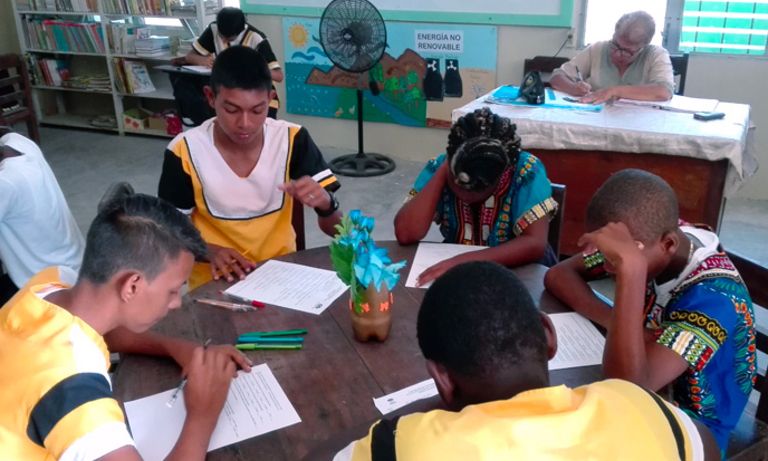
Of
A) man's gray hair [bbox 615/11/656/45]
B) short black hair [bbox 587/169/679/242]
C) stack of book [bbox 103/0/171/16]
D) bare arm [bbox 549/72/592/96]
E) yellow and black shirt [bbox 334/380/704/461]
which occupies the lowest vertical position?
bare arm [bbox 549/72/592/96]

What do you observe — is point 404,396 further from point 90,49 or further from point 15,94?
point 90,49

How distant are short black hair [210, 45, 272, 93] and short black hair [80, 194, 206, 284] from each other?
0.87m

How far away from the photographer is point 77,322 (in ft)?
3.49

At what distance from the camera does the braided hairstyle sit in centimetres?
175

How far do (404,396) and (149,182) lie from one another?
4.08 metres

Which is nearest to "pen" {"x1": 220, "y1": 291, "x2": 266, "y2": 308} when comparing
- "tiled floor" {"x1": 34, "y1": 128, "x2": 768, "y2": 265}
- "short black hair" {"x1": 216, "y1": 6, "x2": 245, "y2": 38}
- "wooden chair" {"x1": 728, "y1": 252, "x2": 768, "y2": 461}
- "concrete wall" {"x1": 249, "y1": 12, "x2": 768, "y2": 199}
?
"wooden chair" {"x1": 728, "y1": 252, "x2": 768, "y2": 461}

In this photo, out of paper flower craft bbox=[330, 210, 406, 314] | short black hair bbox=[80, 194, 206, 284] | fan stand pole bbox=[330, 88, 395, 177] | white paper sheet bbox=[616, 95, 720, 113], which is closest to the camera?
short black hair bbox=[80, 194, 206, 284]

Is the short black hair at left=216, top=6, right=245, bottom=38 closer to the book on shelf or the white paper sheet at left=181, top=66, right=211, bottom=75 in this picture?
the white paper sheet at left=181, top=66, right=211, bottom=75

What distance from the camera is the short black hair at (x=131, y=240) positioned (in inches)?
44.5

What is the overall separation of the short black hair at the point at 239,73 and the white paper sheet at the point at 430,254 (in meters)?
0.71

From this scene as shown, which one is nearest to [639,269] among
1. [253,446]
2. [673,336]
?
[673,336]

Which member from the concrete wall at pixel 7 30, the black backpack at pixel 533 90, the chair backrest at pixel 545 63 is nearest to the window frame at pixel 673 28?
the chair backrest at pixel 545 63

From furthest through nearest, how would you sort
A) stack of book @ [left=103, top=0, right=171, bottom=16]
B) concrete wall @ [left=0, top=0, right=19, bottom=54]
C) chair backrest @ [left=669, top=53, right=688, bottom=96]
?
concrete wall @ [left=0, top=0, right=19, bottom=54], stack of book @ [left=103, top=0, right=171, bottom=16], chair backrest @ [left=669, top=53, right=688, bottom=96]

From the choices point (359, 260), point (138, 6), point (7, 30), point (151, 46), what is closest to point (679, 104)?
point (359, 260)
